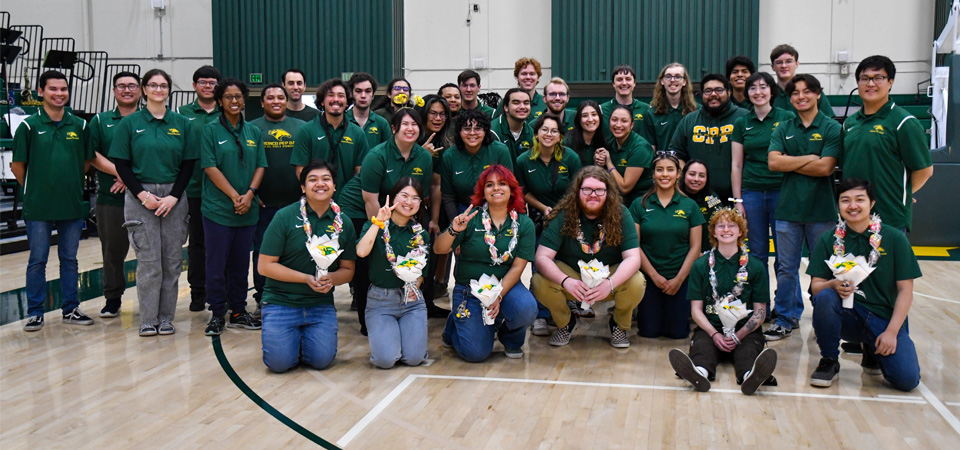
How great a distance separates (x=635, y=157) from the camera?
18.2 ft

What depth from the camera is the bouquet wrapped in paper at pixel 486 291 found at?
182 inches

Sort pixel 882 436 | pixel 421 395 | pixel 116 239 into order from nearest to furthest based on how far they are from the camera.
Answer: pixel 882 436, pixel 421 395, pixel 116 239

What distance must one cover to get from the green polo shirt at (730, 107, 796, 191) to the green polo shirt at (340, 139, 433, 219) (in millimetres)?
2083

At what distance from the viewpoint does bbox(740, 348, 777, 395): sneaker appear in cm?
392

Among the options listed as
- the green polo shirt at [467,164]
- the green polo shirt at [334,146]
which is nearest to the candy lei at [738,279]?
the green polo shirt at [467,164]

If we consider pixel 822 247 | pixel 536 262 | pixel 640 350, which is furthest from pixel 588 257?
pixel 822 247

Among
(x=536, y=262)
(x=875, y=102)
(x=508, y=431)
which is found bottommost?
(x=508, y=431)

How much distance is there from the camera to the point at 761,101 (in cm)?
535

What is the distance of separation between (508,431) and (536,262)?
5.37 ft

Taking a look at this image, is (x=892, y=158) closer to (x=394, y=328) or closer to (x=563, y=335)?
(x=563, y=335)

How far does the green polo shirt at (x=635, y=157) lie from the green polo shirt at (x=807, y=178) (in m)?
0.82

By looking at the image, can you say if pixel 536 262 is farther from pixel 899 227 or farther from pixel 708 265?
pixel 899 227

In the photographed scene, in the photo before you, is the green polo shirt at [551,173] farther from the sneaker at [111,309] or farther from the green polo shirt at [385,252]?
the sneaker at [111,309]

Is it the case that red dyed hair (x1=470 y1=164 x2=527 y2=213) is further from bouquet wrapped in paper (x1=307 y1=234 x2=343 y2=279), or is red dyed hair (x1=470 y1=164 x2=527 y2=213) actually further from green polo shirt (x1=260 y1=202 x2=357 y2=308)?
bouquet wrapped in paper (x1=307 y1=234 x2=343 y2=279)
